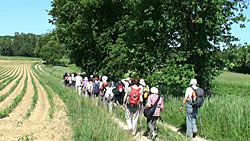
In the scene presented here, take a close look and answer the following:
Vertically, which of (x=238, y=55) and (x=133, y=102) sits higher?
(x=238, y=55)

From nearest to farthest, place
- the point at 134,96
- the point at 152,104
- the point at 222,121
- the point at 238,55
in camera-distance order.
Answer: the point at 152,104, the point at 134,96, the point at 222,121, the point at 238,55

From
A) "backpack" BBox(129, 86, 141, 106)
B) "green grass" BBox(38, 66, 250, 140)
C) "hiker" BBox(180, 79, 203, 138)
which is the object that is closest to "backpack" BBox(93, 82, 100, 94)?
"green grass" BBox(38, 66, 250, 140)

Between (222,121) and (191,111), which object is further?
(222,121)

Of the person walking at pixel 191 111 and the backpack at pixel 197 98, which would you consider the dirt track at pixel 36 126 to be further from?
the backpack at pixel 197 98

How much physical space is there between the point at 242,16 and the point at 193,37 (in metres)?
2.63

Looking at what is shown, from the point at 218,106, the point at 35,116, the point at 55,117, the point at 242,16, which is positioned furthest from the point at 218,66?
the point at 35,116

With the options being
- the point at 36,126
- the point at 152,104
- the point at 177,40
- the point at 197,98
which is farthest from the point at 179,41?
the point at 36,126

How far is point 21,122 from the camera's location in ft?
33.6

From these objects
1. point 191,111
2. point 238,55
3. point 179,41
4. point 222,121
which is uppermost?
point 179,41

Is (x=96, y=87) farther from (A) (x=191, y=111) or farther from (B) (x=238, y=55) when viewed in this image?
(B) (x=238, y=55)

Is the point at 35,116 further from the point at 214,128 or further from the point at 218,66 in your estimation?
the point at 218,66

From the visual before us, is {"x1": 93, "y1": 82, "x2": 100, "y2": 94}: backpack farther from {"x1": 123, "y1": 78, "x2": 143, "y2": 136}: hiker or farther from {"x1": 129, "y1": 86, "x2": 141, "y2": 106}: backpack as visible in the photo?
{"x1": 129, "y1": 86, "x2": 141, "y2": 106}: backpack

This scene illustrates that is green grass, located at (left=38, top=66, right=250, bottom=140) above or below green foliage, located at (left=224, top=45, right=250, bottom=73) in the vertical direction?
below

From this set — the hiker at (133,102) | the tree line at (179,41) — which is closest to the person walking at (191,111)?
the hiker at (133,102)
